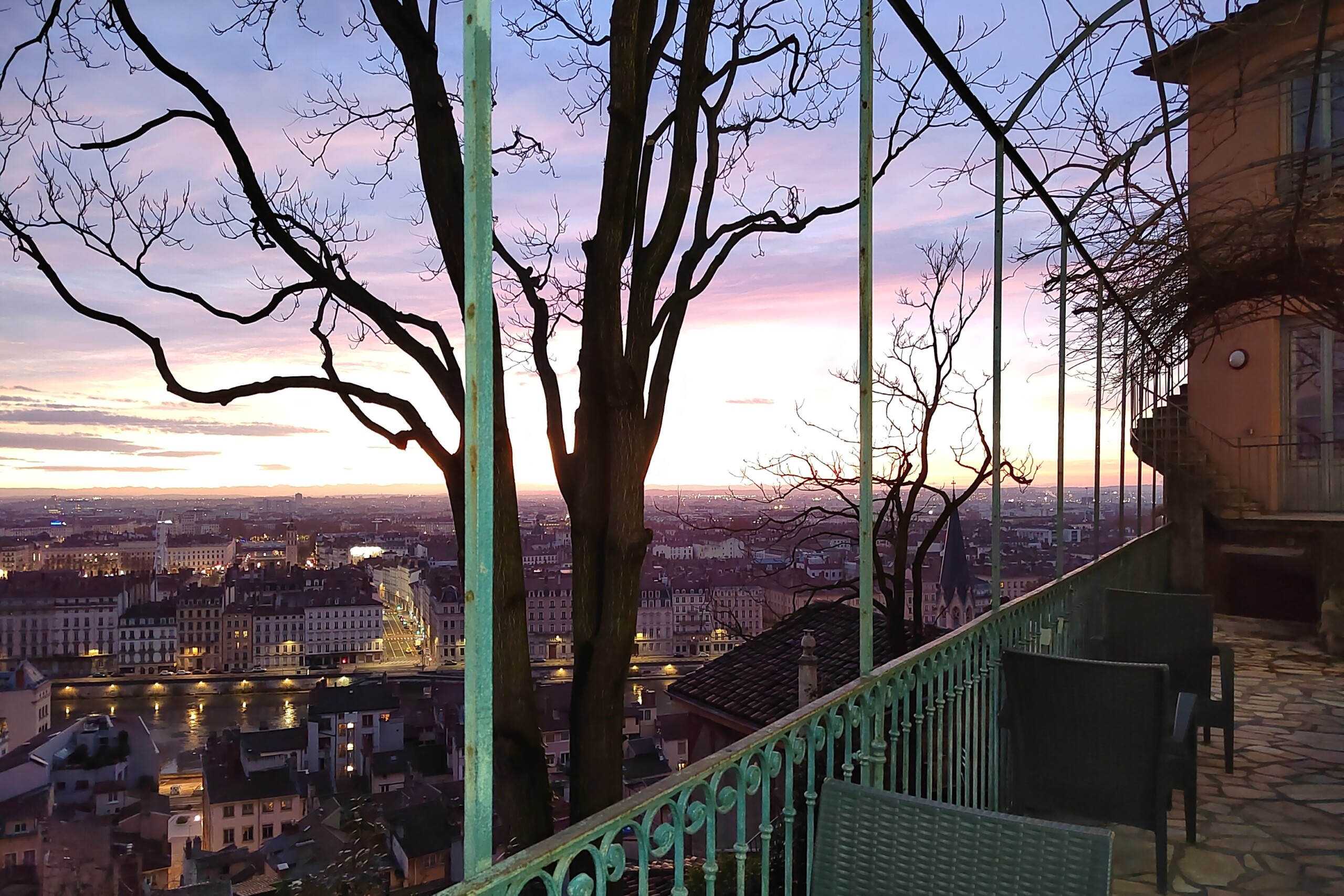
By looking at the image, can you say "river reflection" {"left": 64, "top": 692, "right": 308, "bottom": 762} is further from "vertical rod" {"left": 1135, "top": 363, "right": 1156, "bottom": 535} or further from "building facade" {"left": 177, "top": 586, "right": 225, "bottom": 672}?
"vertical rod" {"left": 1135, "top": 363, "right": 1156, "bottom": 535}

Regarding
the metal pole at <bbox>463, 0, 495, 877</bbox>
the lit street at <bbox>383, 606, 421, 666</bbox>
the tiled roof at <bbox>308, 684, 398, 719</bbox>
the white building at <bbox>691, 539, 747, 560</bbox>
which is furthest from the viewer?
the tiled roof at <bbox>308, 684, 398, 719</bbox>

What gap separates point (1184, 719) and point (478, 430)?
10.4 ft

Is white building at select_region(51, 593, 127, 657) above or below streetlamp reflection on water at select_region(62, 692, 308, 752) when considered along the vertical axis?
above

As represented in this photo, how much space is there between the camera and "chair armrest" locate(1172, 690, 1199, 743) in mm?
2973

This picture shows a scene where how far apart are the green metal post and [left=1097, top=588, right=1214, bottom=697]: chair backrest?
40.8 inches

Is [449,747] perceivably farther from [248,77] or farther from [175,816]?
[248,77]

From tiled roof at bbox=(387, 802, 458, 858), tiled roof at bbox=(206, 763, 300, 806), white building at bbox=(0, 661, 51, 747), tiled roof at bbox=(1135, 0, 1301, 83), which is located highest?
tiled roof at bbox=(1135, 0, 1301, 83)

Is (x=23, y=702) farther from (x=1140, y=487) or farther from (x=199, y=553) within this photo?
(x=1140, y=487)

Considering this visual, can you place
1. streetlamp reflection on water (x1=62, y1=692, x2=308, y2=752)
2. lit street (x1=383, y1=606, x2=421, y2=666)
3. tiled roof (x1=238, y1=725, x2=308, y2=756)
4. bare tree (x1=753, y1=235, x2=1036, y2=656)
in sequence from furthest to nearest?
tiled roof (x1=238, y1=725, x2=308, y2=756), lit street (x1=383, y1=606, x2=421, y2=666), streetlamp reflection on water (x1=62, y1=692, x2=308, y2=752), bare tree (x1=753, y1=235, x2=1036, y2=656)

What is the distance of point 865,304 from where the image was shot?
2043mm

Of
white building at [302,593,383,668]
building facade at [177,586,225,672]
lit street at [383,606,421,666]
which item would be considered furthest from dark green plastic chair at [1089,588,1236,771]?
lit street at [383,606,421,666]

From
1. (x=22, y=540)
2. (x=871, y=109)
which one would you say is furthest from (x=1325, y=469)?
(x=22, y=540)

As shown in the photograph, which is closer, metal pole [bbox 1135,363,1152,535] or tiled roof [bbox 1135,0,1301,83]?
tiled roof [bbox 1135,0,1301,83]

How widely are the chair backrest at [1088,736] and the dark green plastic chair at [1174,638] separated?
147 cm
